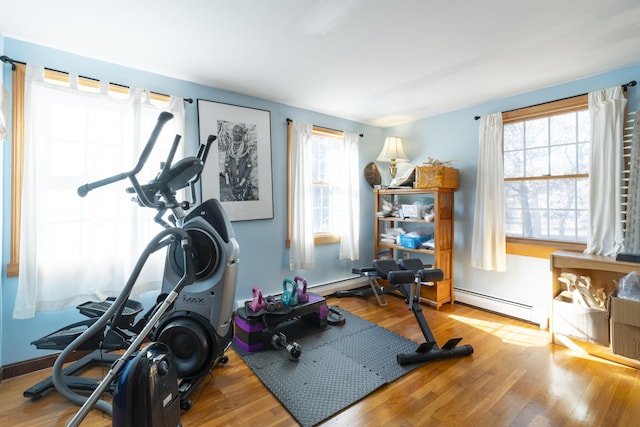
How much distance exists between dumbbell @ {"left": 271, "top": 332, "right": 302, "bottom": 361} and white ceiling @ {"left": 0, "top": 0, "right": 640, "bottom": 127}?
228 cm

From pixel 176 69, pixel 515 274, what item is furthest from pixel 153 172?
pixel 515 274

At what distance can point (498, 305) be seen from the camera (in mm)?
3150

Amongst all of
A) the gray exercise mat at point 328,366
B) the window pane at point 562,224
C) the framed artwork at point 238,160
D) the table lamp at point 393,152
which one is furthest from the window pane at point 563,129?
the framed artwork at point 238,160

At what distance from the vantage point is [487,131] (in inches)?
126

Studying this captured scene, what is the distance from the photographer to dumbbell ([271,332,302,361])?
2189mm

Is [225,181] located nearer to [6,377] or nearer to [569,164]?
[6,377]

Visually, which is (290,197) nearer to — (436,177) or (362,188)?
(362,188)

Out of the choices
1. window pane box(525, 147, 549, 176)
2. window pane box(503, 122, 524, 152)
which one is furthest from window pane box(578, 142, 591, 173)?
window pane box(503, 122, 524, 152)

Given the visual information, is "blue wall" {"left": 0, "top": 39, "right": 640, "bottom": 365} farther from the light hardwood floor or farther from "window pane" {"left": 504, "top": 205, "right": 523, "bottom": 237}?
the light hardwood floor

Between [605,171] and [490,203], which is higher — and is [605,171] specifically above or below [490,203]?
above

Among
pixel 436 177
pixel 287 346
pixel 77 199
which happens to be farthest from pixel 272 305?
pixel 436 177

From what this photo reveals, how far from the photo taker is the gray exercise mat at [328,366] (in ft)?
5.75

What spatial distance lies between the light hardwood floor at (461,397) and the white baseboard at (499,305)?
1.69 ft

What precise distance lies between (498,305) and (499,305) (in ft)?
0.03
